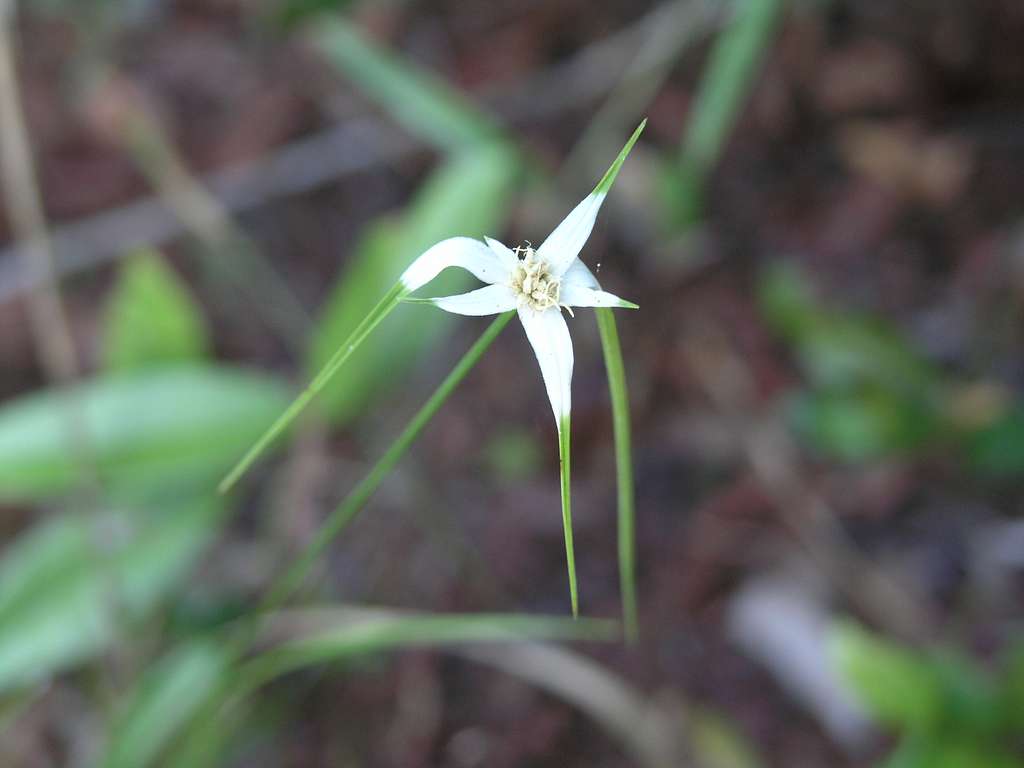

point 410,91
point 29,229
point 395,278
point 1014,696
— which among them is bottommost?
point 1014,696

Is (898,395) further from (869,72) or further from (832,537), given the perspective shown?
(869,72)

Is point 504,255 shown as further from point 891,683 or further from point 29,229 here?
point 29,229

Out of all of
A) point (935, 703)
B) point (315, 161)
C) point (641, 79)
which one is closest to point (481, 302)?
point (935, 703)

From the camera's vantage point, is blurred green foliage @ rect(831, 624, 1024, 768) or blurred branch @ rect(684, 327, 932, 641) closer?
blurred green foliage @ rect(831, 624, 1024, 768)

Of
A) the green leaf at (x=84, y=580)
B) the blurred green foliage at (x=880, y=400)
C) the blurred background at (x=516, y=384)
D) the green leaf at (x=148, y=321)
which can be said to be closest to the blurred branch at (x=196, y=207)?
the blurred background at (x=516, y=384)

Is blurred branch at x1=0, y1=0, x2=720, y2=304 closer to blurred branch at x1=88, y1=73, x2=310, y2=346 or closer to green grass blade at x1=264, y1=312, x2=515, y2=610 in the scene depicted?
blurred branch at x1=88, y1=73, x2=310, y2=346

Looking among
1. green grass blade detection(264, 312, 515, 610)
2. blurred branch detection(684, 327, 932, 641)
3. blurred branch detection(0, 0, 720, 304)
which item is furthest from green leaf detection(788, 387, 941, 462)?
green grass blade detection(264, 312, 515, 610)
